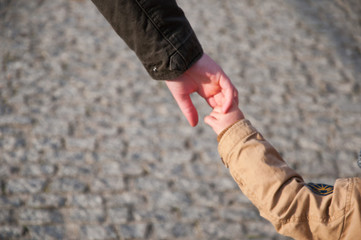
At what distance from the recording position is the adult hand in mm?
2156

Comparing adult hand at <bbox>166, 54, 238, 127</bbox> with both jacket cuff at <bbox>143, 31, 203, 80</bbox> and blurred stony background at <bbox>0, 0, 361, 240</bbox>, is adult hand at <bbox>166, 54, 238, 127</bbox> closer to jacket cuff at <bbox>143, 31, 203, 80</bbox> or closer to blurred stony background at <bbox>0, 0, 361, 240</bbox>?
jacket cuff at <bbox>143, 31, 203, 80</bbox>

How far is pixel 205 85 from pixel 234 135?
43 centimetres

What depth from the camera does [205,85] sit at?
2258 mm

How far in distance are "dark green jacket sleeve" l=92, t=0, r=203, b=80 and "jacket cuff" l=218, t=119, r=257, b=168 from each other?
0.42m

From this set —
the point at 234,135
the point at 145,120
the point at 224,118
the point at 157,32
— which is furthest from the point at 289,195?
the point at 145,120

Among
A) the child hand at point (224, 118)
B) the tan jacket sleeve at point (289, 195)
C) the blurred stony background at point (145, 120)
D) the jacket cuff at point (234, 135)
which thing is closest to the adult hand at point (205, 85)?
the child hand at point (224, 118)

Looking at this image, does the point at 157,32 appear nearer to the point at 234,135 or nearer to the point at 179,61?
the point at 179,61

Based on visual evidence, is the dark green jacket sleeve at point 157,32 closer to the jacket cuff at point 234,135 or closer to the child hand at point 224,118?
the child hand at point 224,118

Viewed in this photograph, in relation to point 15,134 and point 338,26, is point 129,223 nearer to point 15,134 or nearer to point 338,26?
point 15,134

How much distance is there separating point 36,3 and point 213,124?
537 cm

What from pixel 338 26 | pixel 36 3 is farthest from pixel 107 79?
pixel 338 26

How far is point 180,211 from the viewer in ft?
11.5

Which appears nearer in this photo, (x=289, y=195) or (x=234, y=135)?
(x=289, y=195)

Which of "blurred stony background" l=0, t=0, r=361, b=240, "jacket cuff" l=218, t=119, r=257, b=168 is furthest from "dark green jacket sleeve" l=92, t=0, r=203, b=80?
"blurred stony background" l=0, t=0, r=361, b=240
